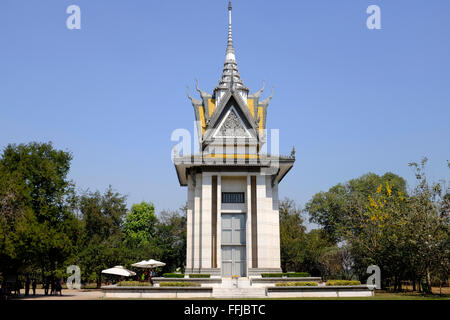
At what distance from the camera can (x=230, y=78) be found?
40969mm

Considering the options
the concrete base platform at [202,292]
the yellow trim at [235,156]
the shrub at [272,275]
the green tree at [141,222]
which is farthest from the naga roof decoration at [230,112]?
the green tree at [141,222]

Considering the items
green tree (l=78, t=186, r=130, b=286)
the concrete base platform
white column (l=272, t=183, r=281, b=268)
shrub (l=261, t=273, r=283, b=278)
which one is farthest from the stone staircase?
green tree (l=78, t=186, r=130, b=286)

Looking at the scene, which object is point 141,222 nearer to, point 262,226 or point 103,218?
point 103,218

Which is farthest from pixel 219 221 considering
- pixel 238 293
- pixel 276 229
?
pixel 238 293

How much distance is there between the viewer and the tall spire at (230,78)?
3994 cm

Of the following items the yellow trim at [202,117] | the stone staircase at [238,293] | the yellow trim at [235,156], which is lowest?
the stone staircase at [238,293]

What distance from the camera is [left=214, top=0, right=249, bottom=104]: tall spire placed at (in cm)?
3994

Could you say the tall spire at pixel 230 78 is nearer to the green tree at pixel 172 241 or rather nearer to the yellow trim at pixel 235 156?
the yellow trim at pixel 235 156

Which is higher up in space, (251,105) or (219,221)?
(251,105)

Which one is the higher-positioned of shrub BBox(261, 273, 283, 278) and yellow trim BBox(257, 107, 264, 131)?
yellow trim BBox(257, 107, 264, 131)

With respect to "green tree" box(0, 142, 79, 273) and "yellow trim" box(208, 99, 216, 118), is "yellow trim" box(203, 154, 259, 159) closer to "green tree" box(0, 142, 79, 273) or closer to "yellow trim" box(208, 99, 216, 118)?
"yellow trim" box(208, 99, 216, 118)
